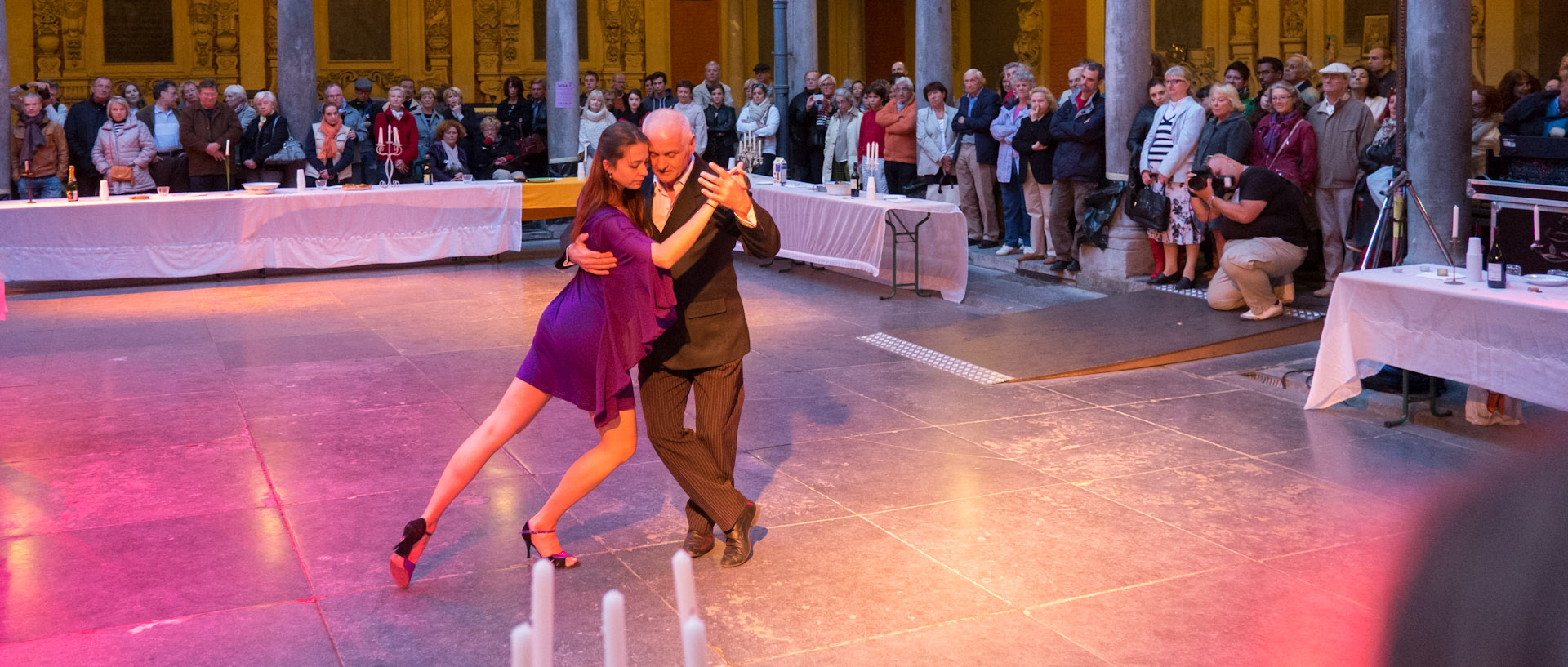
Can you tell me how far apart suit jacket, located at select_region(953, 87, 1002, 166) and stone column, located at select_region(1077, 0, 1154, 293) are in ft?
4.00

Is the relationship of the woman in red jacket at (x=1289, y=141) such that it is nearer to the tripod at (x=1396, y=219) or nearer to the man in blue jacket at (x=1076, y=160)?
the man in blue jacket at (x=1076, y=160)

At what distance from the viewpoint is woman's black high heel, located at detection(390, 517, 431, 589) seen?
4.32 m

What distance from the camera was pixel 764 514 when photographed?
5.15 meters

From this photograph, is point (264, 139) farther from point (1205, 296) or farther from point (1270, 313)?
point (1270, 313)

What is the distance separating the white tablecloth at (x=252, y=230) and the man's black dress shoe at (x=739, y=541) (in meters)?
8.18

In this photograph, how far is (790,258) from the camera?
12.0m

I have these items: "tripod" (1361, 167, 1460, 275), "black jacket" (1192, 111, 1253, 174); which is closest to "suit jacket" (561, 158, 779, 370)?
"tripod" (1361, 167, 1460, 275)

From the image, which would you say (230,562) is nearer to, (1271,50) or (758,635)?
(758,635)

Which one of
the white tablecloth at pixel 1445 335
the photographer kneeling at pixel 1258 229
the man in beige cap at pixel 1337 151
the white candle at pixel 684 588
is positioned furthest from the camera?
the man in beige cap at pixel 1337 151

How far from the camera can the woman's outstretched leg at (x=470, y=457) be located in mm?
4273

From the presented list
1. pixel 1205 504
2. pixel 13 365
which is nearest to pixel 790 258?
pixel 13 365

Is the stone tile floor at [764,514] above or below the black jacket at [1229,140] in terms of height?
below

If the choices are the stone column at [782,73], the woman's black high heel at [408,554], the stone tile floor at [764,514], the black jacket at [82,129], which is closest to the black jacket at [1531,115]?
the stone tile floor at [764,514]

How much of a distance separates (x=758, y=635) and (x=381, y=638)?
40.0 inches
